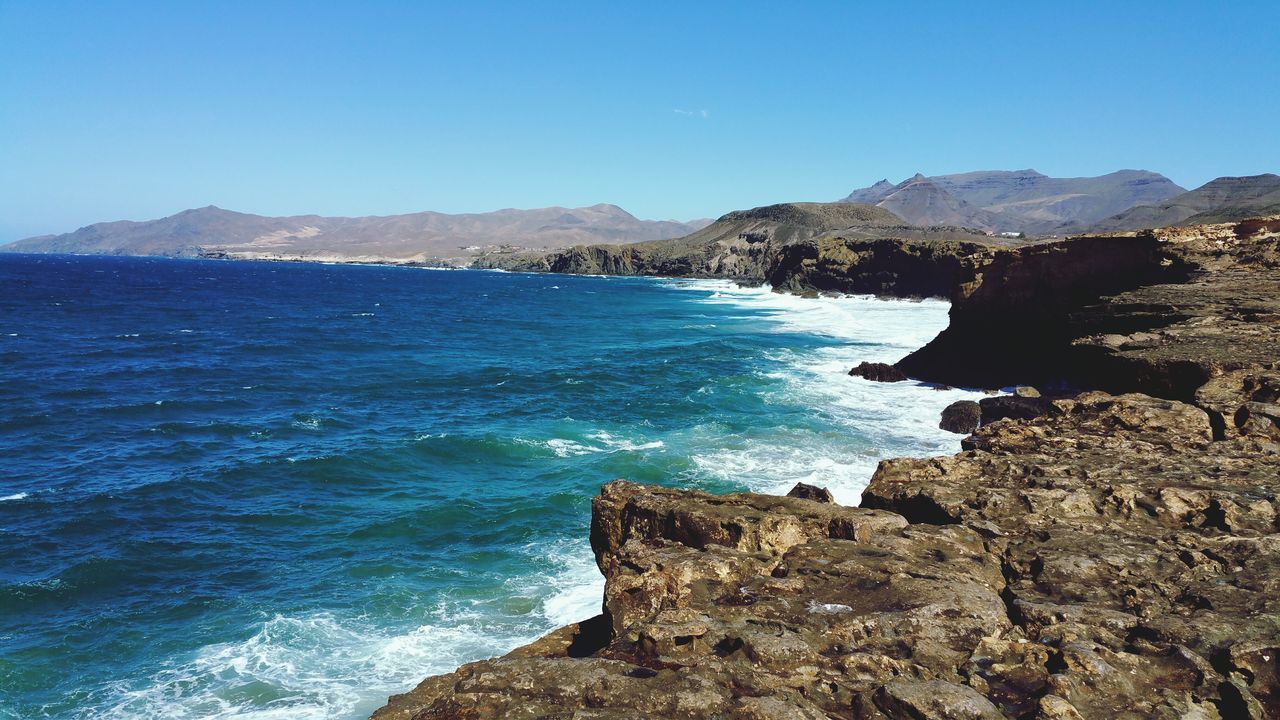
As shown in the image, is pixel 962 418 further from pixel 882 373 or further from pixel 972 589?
pixel 972 589

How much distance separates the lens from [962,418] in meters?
27.1

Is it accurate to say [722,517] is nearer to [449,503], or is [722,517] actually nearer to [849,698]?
[849,698]

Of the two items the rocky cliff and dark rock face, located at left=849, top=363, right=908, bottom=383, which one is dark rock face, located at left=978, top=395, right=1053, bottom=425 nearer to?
dark rock face, located at left=849, top=363, right=908, bottom=383

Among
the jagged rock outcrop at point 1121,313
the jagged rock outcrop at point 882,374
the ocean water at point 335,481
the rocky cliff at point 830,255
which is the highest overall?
the rocky cliff at point 830,255

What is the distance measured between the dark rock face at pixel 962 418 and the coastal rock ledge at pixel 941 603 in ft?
50.8

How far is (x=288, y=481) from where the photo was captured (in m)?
23.1

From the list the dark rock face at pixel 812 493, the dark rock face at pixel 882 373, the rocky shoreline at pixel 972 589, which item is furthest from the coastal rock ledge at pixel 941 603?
the dark rock face at pixel 882 373

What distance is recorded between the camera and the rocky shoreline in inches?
238

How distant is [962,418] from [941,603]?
21.7m

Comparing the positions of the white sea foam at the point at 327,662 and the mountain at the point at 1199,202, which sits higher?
the mountain at the point at 1199,202

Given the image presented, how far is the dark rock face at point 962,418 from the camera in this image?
26.8 m

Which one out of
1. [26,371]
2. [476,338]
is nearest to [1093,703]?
[26,371]

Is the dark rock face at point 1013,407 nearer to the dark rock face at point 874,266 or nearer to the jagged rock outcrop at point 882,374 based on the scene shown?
the jagged rock outcrop at point 882,374

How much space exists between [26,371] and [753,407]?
37971 mm
